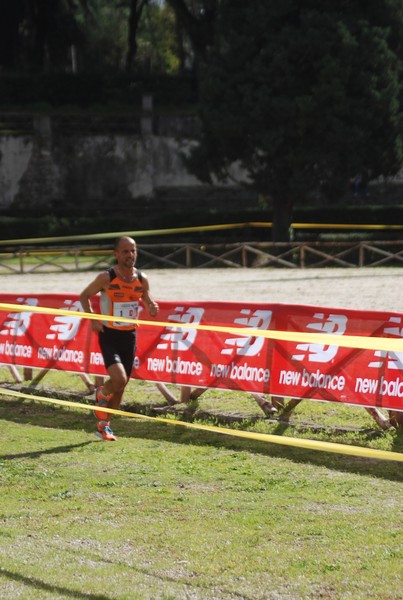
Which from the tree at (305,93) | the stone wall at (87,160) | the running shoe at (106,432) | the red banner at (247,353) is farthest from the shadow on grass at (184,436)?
the stone wall at (87,160)

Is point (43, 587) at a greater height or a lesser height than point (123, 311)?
lesser

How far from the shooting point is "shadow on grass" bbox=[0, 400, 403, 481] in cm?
904

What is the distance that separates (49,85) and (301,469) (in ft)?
144

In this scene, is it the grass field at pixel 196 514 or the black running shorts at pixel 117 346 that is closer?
the grass field at pixel 196 514

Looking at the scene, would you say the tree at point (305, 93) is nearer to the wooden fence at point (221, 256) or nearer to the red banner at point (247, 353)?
the wooden fence at point (221, 256)

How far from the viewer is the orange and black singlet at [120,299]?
403 inches

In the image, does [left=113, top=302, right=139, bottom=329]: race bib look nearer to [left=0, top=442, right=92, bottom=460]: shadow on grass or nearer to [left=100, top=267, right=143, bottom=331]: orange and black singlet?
[left=100, top=267, right=143, bottom=331]: orange and black singlet

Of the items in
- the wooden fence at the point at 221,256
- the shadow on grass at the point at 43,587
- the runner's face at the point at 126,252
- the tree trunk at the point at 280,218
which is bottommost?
the wooden fence at the point at 221,256

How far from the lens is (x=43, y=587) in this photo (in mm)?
6059

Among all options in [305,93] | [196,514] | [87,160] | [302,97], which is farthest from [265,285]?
[87,160]

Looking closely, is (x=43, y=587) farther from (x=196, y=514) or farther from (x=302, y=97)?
(x=302, y=97)

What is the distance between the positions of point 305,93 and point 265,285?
1231cm

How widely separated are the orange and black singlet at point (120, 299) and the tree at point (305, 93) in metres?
24.8

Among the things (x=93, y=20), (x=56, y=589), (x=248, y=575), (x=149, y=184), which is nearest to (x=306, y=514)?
(x=248, y=575)
